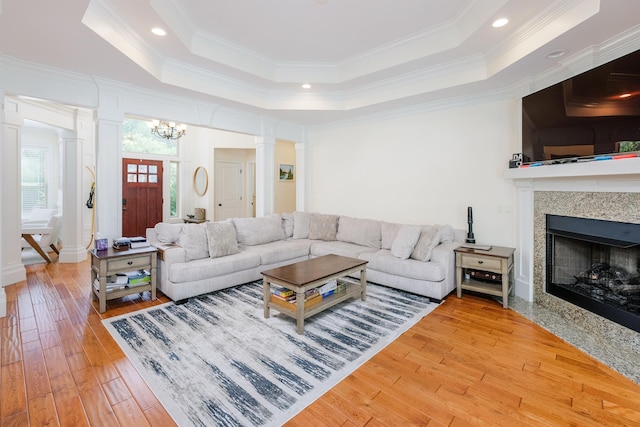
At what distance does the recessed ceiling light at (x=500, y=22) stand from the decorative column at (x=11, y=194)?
585 centimetres

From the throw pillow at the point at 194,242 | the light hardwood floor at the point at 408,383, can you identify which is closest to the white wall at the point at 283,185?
the throw pillow at the point at 194,242

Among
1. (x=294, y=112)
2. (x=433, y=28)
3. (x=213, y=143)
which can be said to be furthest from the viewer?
(x=213, y=143)

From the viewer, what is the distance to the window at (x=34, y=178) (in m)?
6.87

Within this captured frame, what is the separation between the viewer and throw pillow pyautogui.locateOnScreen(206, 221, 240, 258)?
12.8 ft

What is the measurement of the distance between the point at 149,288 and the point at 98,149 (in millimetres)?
1804

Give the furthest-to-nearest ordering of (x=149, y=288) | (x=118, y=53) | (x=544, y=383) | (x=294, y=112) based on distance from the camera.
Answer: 1. (x=294, y=112)
2. (x=149, y=288)
3. (x=118, y=53)
4. (x=544, y=383)

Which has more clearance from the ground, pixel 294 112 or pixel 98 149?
pixel 294 112

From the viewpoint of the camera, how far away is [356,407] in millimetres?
1864

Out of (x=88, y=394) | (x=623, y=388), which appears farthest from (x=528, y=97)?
(x=88, y=394)

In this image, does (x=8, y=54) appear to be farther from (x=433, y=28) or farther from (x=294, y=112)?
(x=433, y=28)

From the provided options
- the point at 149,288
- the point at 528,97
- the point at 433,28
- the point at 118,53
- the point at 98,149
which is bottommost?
the point at 149,288

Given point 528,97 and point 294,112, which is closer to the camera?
point 528,97

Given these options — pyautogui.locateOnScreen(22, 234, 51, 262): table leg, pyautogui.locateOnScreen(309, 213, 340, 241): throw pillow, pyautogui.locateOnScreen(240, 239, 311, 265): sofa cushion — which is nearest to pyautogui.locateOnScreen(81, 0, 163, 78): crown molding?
pyautogui.locateOnScreen(240, 239, 311, 265): sofa cushion

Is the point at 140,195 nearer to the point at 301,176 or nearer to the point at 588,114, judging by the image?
the point at 301,176
